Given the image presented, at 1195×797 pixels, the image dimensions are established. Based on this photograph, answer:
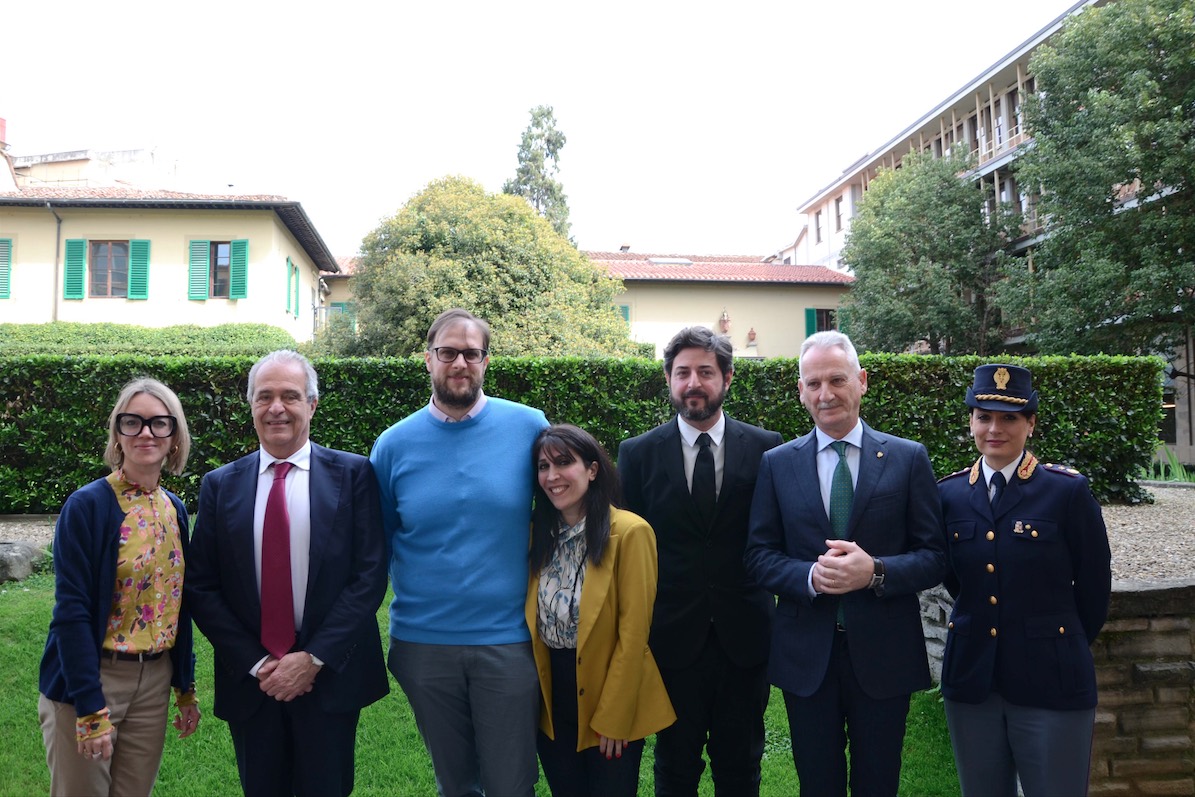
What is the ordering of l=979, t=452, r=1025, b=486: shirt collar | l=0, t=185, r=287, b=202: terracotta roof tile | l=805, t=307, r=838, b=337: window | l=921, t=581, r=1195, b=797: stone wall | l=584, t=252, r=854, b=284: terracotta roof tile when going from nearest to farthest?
l=979, t=452, r=1025, b=486: shirt collar
l=921, t=581, r=1195, b=797: stone wall
l=0, t=185, r=287, b=202: terracotta roof tile
l=584, t=252, r=854, b=284: terracotta roof tile
l=805, t=307, r=838, b=337: window

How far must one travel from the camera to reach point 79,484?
Answer: 395 inches

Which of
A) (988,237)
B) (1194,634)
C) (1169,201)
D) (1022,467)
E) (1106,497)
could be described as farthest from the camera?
(988,237)

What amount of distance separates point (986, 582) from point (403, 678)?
7.67 feet

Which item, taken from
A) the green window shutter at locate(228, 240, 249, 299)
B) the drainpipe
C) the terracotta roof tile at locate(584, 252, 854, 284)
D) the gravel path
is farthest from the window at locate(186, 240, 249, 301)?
the terracotta roof tile at locate(584, 252, 854, 284)

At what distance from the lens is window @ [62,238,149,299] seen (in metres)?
21.9

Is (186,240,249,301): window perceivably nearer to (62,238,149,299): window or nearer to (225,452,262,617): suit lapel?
(62,238,149,299): window

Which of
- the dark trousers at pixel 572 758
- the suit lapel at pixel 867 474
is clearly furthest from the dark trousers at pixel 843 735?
the dark trousers at pixel 572 758

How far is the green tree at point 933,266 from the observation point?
1076 inches

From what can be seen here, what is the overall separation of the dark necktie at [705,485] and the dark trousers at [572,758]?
2.74ft

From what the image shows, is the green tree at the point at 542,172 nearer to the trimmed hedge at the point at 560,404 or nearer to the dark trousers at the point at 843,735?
the trimmed hedge at the point at 560,404

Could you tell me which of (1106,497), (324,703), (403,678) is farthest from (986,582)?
(1106,497)

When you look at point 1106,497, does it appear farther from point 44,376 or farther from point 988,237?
point 988,237

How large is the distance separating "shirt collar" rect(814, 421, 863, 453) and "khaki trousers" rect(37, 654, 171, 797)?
2.69 m

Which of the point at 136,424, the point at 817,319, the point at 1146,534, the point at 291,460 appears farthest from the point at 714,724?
the point at 817,319
